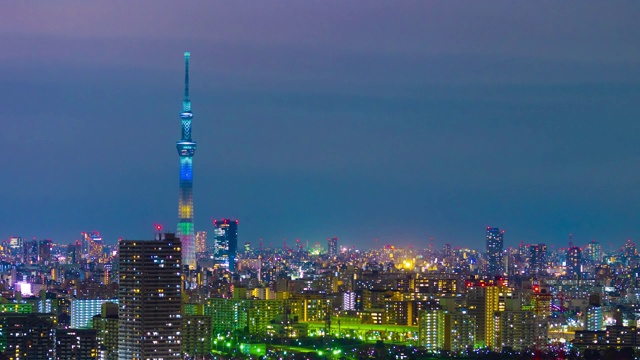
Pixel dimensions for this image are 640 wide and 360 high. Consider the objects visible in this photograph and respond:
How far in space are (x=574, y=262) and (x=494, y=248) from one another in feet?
13.8

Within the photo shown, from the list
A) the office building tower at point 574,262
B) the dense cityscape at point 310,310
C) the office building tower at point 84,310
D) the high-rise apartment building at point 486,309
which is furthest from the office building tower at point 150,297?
the office building tower at point 574,262

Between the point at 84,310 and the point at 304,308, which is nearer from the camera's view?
the point at 84,310

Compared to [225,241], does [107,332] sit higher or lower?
lower

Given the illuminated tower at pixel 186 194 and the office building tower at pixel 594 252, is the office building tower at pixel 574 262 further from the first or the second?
the illuminated tower at pixel 186 194

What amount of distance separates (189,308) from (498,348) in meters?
8.17

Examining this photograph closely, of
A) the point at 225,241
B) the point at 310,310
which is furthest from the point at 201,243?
the point at 310,310

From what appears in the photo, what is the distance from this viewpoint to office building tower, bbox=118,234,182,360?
104ft

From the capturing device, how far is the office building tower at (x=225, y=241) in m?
80.2

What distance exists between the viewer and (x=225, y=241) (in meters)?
82.3

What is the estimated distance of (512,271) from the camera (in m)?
69.6

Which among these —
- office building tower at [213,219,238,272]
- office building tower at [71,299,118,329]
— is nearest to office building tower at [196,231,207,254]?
office building tower at [213,219,238,272]

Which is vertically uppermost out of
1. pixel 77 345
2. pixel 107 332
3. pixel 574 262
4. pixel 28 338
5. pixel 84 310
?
pixel 574 262

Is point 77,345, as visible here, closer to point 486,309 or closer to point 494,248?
point 486,309

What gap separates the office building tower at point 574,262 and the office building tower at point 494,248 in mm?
3158
